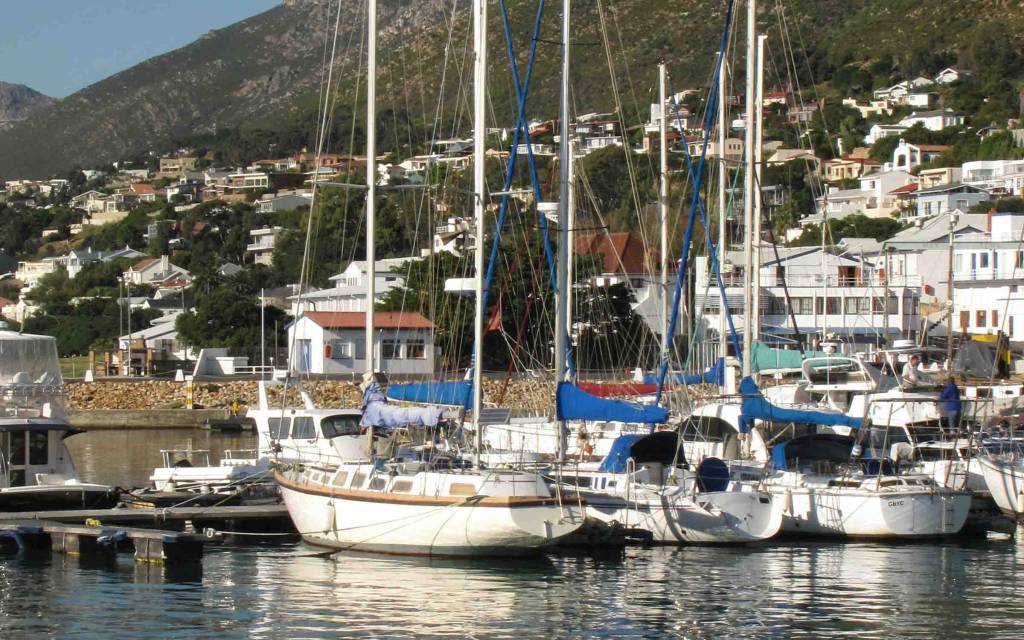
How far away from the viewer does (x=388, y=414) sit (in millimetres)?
30656

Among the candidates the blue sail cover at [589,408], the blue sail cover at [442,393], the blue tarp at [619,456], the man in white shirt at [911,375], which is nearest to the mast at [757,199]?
the man in white shirt at [911,375]

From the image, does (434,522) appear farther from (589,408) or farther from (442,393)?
(442,393)

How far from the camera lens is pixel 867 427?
34.1 metres

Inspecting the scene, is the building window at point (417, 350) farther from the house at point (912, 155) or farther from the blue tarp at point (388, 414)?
the house at point (912, 155)

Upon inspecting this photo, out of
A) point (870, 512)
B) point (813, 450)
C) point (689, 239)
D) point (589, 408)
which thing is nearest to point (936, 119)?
point (689, 239)

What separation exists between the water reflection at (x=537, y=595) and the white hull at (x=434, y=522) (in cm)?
34

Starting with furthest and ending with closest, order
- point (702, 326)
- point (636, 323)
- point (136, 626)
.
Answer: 1. point (636, 323)
2. point (702, 326)
3. point (136, 626)

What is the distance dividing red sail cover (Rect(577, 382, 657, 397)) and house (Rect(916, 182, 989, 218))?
82.9 metres

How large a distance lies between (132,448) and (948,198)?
270 ft

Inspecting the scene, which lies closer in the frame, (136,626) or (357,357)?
(136,626)

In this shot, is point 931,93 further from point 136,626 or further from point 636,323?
point 136,626

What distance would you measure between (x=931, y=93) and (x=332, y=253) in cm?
9299

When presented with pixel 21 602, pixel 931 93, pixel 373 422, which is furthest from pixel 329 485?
pixel 931 93

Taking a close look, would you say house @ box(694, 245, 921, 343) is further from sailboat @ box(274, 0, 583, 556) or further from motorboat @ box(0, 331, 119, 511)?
motorboat @ box(0, 331, 119, 511)
